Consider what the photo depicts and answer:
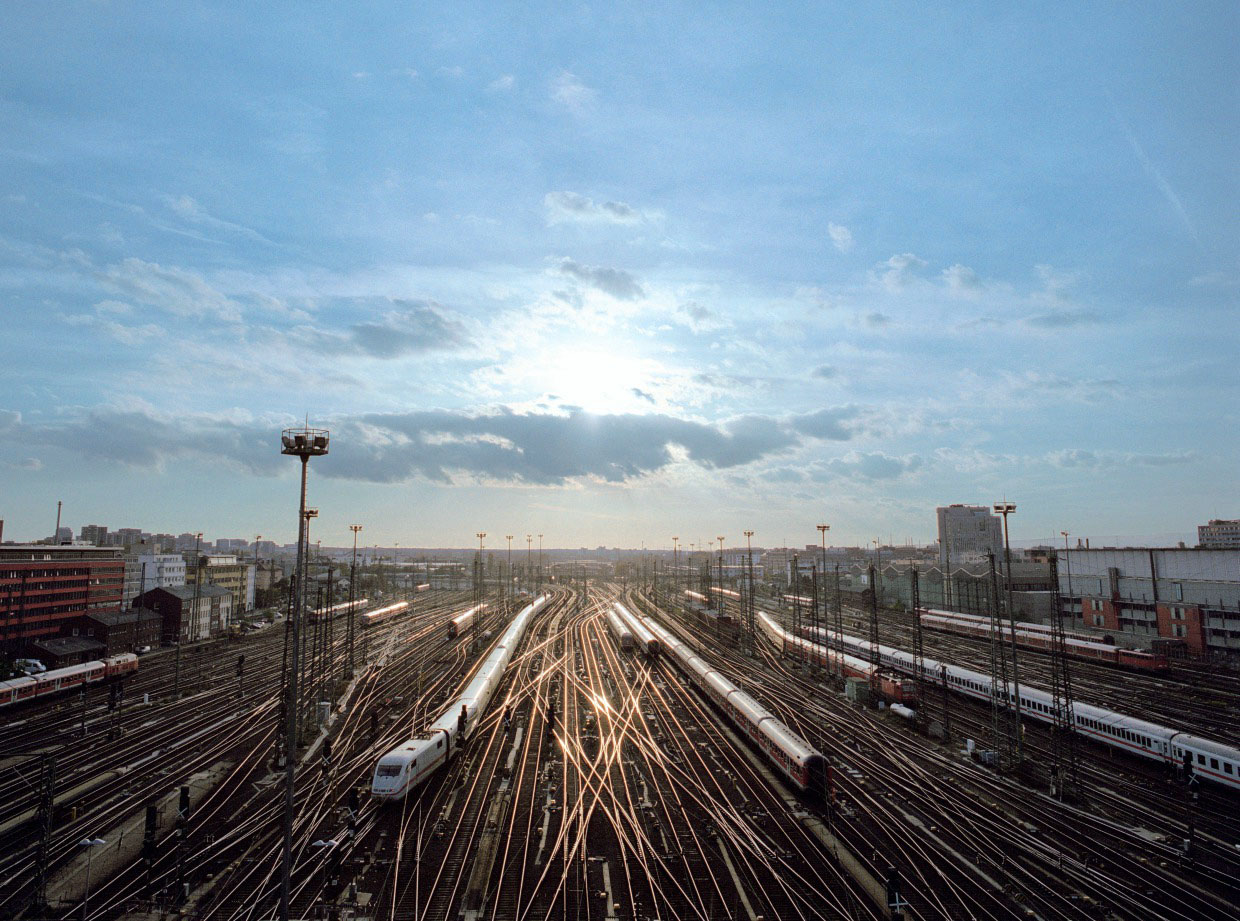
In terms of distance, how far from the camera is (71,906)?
18266mm

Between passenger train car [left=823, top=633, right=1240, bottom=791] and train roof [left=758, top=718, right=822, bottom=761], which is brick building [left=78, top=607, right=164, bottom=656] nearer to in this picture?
train roof [left=758, top=718, right=822, bottom=761]

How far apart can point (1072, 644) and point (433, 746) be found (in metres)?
56.2

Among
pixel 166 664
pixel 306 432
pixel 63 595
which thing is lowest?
pixel 166 664

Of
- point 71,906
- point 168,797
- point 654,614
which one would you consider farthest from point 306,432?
point 654,614

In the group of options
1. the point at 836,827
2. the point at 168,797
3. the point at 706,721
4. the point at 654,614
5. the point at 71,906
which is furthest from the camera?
the point at 654,614

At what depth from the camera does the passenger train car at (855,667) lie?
40.5 m

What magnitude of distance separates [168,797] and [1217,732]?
166ft

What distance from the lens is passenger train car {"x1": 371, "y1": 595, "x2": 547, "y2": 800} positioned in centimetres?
2455

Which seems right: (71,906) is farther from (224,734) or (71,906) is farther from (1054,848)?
(1054,848)

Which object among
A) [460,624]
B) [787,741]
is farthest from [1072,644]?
[460,624]

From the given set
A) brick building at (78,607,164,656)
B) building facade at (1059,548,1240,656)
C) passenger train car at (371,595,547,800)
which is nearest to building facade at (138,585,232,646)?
brick building at (78,607,164,656)

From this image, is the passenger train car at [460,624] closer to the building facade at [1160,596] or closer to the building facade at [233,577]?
the building facade at [233,577]

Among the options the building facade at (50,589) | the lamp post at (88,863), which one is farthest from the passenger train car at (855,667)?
the building facade at (50,589)

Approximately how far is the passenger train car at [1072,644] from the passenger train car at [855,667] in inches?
395
